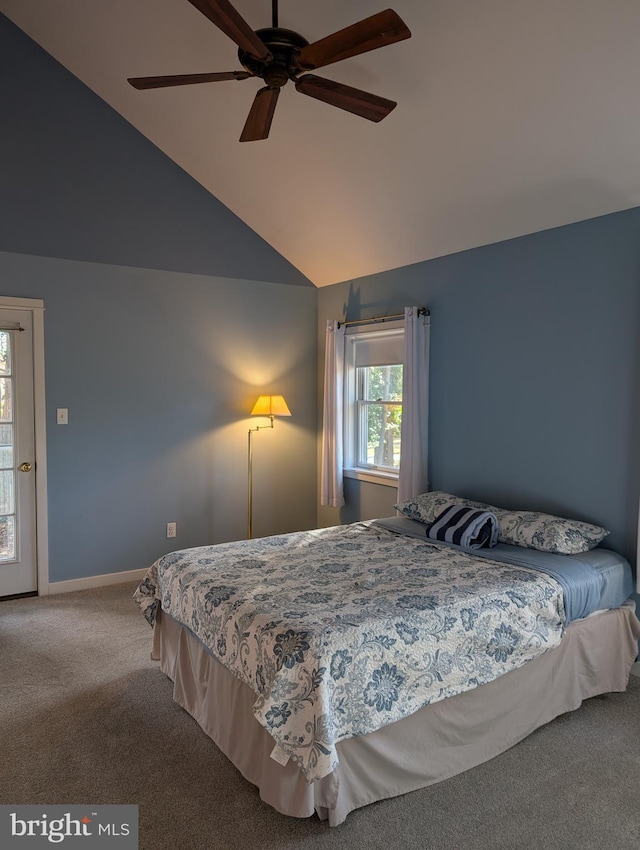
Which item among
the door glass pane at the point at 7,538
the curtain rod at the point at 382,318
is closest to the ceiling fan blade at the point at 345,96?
the curtain rod at the point at 382,318

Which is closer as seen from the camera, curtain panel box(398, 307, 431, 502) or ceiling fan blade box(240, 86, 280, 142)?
ceiling fan blade box(240, 86, 280, 142)

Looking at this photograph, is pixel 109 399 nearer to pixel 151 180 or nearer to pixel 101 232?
pixel 101 232

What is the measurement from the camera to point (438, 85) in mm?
2967

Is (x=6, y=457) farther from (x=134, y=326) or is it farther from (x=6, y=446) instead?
(x=134, y=326)

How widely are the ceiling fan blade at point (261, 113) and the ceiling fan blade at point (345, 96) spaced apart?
125 millimetres

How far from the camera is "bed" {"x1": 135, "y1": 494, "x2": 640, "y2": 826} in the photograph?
204 centimetres

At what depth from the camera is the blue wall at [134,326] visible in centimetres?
411

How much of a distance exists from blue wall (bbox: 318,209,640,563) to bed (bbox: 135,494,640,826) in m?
0.47

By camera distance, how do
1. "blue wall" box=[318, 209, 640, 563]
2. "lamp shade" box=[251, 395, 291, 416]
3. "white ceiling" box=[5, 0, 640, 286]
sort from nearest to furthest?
"white ceiling" box=[5, 0, 640, 286] < "blue wall" box=[318, 209, 640, 563] < "lamp shade" box=[251, 395, 291, 416]

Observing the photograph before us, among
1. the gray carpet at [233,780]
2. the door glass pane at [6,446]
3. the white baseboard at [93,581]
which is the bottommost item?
the gray carpet at [233,780]

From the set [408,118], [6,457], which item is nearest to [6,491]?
[6,457]

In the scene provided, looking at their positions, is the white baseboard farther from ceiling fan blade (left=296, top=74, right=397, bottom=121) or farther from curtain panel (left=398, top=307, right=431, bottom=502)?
ceiling fan blade (left=296, top=74, right=397, bottom=121)

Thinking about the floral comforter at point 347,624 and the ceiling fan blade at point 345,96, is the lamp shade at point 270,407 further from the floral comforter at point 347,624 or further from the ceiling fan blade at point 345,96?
the ceiling fan blade at point 345,96

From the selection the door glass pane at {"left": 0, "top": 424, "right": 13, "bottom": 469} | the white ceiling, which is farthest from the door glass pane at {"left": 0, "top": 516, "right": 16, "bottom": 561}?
the white ceiling
